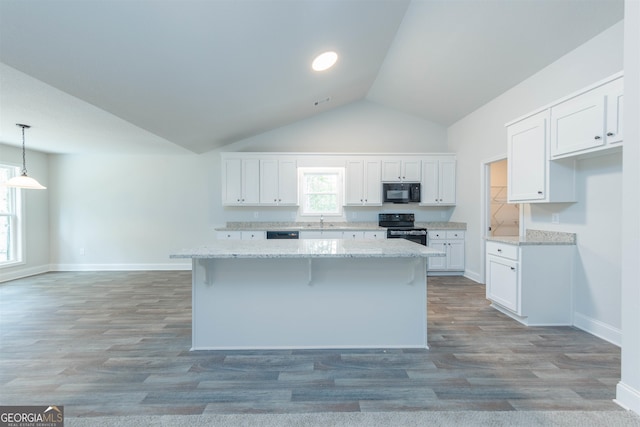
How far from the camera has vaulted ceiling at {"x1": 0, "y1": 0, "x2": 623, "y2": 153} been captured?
6.59 ft

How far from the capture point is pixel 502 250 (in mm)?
3254

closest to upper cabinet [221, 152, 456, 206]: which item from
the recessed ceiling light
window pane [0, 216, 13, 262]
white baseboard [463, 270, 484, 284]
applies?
white baseboard [463, 270, 484, 284]

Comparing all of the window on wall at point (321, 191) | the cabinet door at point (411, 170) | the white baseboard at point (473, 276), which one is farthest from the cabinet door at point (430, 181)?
the window on wall at point (321, 191)

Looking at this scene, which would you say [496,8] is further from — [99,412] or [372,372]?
[99,412]

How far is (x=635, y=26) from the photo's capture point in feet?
5.64

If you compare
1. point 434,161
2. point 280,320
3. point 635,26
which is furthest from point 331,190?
point 635,26

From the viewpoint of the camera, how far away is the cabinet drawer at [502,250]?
3.05 m

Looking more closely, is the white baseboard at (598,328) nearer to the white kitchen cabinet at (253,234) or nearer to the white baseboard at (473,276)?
the white baseboard at (473,276)

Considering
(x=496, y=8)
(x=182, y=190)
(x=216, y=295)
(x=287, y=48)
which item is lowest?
(x=216, y=295)

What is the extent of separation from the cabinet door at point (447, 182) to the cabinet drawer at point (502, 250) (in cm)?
188

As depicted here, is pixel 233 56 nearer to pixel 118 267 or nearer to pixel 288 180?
A: pixel 288 180

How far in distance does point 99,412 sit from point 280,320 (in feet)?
4.20

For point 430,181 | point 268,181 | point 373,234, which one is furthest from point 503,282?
point 268,181

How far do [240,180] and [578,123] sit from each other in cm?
456
